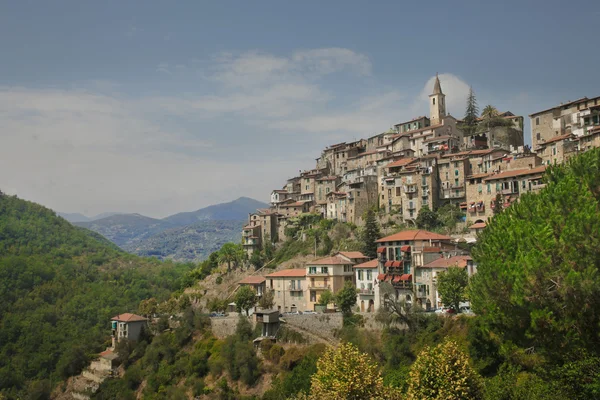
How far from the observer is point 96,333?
81.7 m

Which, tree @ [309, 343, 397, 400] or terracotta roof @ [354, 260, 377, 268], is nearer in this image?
tree @ [309, 343, 397, 400]

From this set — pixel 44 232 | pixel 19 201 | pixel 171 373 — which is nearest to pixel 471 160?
pixel 171 373

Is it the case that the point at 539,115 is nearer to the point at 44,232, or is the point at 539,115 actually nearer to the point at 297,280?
the point at 297,280

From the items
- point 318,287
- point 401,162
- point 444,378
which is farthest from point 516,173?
point 444,378

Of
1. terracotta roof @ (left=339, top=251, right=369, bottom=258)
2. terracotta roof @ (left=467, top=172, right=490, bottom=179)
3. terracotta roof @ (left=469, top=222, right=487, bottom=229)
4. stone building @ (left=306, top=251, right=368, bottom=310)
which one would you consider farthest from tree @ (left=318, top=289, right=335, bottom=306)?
terracotta roof @ (left=467, top=172, right=490, bottom=179)

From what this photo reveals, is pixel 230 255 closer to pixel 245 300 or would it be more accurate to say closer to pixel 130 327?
pixel 130 327

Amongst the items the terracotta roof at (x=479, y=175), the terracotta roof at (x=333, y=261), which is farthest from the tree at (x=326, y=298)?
the terracotta roof at (x=479, y=175)

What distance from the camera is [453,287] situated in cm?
4134

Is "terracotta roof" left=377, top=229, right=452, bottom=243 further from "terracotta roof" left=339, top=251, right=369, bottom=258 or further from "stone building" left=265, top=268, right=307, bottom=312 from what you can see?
"stone building" left=265, top=268, right=307, bottom=312

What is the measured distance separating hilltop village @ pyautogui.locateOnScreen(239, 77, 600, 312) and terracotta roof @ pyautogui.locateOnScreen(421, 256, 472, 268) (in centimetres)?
11

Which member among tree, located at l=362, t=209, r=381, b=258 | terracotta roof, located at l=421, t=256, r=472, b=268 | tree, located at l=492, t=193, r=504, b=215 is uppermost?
tree, located at l=492, t=193, r=504, b=215

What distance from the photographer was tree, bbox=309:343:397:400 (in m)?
28.0

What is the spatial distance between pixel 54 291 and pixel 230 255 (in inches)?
1630

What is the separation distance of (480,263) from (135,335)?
152 feet
